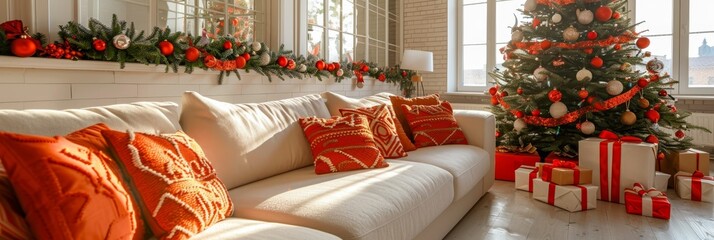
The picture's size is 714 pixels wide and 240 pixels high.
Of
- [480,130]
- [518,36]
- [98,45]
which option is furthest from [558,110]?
[98,45]

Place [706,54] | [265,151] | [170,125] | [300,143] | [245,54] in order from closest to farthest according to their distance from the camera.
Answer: [170,125]
[265,151]
[300,143]
[245,54]
[706,54]

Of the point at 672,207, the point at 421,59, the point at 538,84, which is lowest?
the point at 672,207

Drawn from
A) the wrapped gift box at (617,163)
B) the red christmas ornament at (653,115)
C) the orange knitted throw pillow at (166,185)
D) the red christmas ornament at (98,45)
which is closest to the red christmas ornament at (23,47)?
the red christmas ornament at (98,45)

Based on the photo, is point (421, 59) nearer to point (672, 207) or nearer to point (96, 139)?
point (672, 207)

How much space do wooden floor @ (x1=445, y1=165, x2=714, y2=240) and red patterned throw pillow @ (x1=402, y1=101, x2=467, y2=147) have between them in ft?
1.61

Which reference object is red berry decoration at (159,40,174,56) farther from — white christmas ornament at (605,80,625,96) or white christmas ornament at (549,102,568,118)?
white christmas ornament at (605,80,625,96)

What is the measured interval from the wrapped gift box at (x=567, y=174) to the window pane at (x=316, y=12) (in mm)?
2577

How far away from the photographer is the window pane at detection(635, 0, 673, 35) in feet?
17.6

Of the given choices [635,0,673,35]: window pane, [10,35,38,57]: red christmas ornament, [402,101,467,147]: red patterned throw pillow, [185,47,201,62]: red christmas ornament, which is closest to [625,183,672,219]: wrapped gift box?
[402,101,467,147]: red patterned throw pillow

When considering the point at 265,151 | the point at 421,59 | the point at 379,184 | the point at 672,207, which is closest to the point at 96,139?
the point at 265,151

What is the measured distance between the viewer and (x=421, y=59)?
5355 millimetres

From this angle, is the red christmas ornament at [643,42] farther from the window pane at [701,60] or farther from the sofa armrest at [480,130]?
the window pane at [701,60]

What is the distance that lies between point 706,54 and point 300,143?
16.4 feet

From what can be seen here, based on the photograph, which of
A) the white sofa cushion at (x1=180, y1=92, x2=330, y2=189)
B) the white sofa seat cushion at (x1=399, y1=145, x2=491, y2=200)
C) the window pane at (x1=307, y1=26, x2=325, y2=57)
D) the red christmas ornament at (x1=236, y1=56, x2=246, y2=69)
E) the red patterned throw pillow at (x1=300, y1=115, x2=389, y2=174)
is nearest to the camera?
the white sofa cushion at (x1=180, y1=92, x2=330, y2=189)
